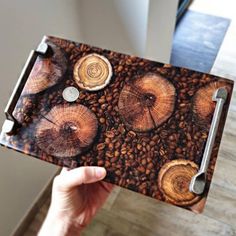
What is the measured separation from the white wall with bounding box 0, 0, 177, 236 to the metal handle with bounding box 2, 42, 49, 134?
294 mm

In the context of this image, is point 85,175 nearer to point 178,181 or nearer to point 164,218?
point 178,181

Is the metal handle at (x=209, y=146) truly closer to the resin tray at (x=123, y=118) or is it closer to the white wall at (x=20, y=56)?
the resin tray at (x=123, y=118)

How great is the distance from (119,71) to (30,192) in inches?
31.3

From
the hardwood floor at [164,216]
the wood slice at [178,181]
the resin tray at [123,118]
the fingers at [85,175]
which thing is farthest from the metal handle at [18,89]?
the hardwood floor at [164,216]

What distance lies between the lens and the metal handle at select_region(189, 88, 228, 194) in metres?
0.49

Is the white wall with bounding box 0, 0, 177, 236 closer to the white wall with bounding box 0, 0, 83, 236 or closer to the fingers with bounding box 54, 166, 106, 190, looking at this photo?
the white wall with bounding box 0, 0, 83, 236

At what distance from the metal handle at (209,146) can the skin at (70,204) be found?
0.25 metres

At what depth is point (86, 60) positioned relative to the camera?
61 cm

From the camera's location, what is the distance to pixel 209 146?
0.50m

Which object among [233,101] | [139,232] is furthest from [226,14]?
[139,232]

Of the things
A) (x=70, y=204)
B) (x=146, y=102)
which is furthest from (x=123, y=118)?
(x=70, y=204)

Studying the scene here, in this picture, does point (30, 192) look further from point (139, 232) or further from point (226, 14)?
point (226, 14)

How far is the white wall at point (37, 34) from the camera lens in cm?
89

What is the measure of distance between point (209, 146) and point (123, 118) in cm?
16
